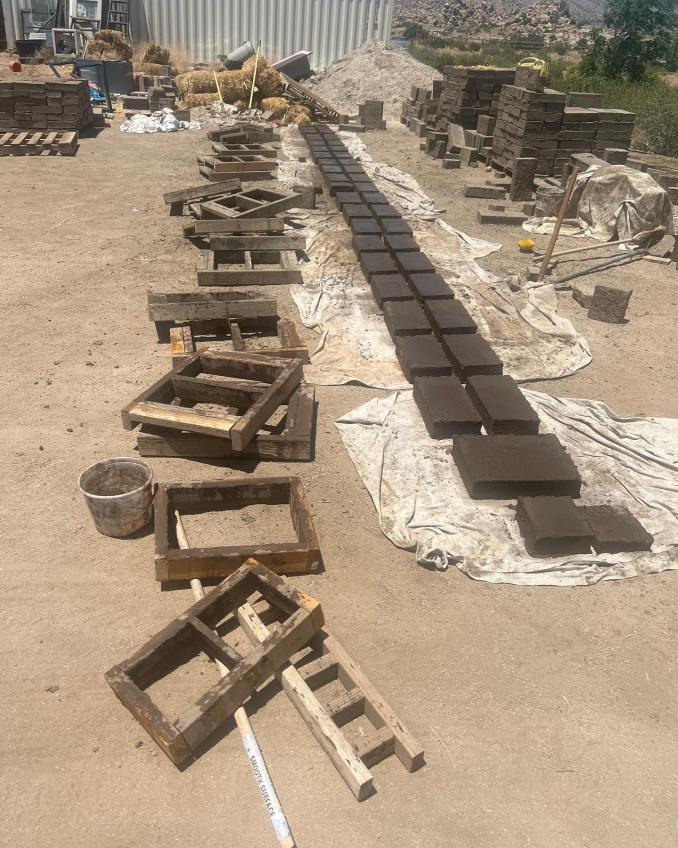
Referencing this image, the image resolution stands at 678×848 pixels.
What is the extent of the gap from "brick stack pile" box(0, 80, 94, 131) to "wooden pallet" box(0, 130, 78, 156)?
949 millimetres

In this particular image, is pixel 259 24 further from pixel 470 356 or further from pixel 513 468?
pixel 513 468

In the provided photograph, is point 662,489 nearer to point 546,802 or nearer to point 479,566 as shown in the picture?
point 479,566

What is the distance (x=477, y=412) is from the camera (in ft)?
15.7

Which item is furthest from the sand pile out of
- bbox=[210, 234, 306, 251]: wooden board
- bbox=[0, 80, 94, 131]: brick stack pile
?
bbox=[210, 234, 306, 251]: wooden board

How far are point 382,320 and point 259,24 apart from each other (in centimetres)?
2065

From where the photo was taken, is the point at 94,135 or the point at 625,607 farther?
the point at 94,135

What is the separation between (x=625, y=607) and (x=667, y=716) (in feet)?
2.19

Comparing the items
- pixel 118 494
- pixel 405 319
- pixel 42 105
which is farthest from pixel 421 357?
pixel 42 105

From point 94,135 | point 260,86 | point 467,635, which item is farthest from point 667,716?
point 260,86

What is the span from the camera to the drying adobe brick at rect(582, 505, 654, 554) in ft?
12.2

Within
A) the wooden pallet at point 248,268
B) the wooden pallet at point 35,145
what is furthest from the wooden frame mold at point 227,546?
the wooden pallet at point 35,145

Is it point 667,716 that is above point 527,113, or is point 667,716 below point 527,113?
below

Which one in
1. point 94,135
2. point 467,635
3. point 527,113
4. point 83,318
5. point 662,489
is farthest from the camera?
point 94,135

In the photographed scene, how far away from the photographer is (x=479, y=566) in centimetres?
364
